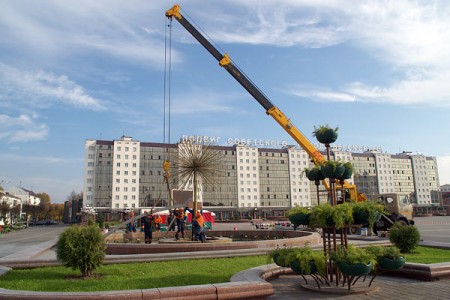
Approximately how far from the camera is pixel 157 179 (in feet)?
338

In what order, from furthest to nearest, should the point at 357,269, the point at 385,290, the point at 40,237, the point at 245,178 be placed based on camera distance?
the point at 245,178, the point at 40,237, the point at 385,290, the point at 357,269

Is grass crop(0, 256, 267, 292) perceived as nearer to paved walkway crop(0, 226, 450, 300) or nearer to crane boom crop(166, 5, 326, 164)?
paved walkway crop(0, 226, 450, 300)

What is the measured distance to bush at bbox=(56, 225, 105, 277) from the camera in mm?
9000

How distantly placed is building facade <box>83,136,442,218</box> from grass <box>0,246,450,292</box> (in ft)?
256

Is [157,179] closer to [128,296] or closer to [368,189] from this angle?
[368,189]

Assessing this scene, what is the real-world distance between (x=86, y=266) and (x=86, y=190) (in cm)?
9424

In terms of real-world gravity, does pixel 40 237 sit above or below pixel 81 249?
below

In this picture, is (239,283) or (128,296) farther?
(239,283)

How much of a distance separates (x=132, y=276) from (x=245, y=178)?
103439 millimetres

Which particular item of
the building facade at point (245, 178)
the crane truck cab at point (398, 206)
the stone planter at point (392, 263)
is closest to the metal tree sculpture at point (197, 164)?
the stone planter at point (392, 263)

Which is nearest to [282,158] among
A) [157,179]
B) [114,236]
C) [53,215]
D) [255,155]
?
[255,155]

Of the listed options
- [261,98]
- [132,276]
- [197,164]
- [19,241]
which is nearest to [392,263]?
[132,276]

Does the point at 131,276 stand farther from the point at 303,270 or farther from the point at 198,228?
the point at 198,228

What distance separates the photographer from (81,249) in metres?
9.05
